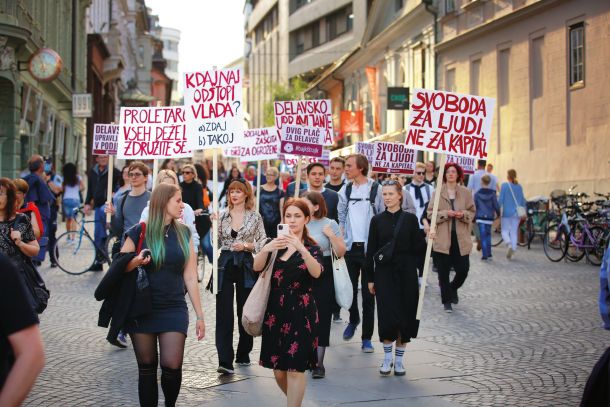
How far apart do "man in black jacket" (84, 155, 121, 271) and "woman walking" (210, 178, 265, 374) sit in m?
7.64

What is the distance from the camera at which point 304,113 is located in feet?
50.9

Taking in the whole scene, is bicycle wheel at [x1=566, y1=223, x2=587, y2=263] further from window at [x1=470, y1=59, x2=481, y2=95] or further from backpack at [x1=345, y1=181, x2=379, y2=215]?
window at [x1=470, y1=59, x2=481, y2=95]

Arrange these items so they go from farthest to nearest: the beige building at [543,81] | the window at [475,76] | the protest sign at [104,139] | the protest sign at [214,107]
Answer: the window at [475,76] < the beige building at [543,81] < the protest sign at [104,139] < the protest sign at [214,107]

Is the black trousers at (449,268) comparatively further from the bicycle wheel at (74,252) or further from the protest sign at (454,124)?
the bicycle wheel at (74,252)

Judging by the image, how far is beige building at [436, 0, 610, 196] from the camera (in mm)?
25266

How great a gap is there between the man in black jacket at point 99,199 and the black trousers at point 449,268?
6183 millimetres

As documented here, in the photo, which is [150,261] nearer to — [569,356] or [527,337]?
[569,356]

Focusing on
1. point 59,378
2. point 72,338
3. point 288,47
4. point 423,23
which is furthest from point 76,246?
point 288,47

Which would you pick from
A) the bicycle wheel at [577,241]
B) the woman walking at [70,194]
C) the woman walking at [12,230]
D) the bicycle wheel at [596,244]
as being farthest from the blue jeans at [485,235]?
the woman walking at [12,230]

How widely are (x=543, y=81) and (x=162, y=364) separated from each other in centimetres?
2401

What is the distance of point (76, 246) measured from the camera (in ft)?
59.1

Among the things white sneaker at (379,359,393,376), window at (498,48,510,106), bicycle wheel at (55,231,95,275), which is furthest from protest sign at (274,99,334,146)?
window at (498,48,510,106)

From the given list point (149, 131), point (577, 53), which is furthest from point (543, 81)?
point (149, 131)

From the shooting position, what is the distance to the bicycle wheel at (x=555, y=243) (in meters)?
19.7
